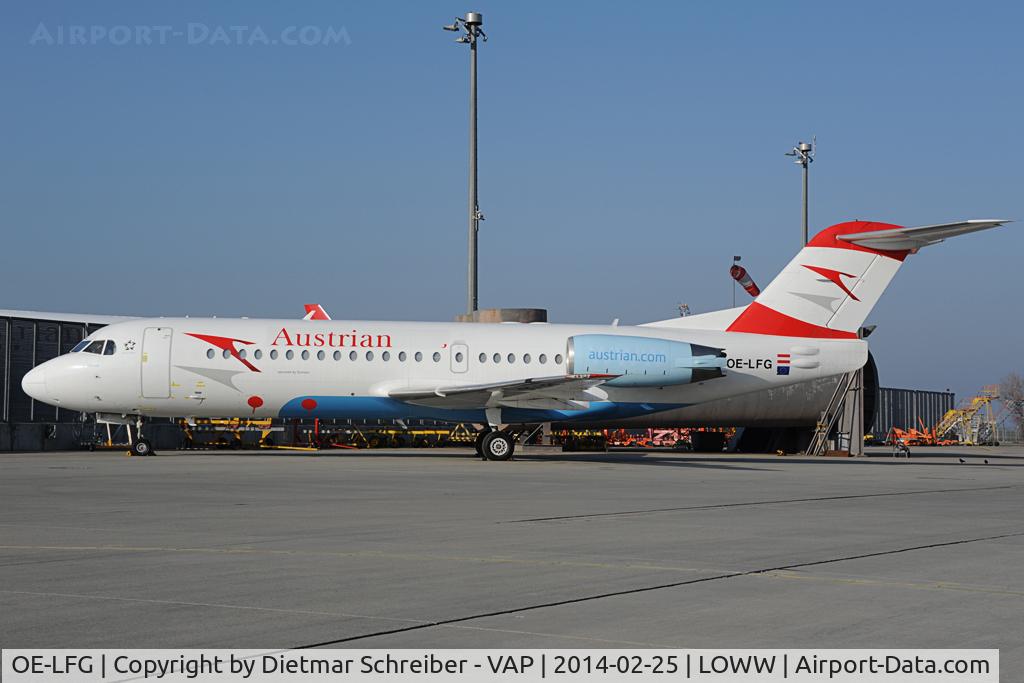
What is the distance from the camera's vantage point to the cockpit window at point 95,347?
32.5 meters

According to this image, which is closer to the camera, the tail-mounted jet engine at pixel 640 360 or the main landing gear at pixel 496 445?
the main landing gear at pixel 496 445

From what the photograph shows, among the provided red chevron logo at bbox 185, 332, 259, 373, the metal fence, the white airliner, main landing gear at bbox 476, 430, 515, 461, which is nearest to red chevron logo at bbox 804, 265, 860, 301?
the white airliner

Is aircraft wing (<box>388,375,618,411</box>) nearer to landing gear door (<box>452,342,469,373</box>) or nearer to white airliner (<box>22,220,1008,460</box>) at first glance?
white airliner (<box>22,220,1008,460</box>)

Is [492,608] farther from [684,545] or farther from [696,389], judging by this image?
[696,389]

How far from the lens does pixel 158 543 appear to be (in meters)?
11.1

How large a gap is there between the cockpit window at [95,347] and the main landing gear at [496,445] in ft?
35.6

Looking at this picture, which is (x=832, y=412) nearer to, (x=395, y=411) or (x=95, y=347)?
(x=395, y=411)

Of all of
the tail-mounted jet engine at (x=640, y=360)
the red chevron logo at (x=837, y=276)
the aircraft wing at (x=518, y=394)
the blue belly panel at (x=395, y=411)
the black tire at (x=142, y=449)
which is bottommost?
the black tire at (x=142, y=449)

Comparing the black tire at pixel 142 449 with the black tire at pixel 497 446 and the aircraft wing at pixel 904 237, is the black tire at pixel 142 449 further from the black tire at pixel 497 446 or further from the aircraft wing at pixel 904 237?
the aircraft wing at pixel 904 237

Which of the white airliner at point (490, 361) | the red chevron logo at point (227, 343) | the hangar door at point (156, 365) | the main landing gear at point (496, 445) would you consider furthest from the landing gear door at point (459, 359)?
the hangar door at point (156, 365)

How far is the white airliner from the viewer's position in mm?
32281

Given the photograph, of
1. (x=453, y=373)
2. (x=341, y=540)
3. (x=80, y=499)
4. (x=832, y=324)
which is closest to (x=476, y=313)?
(x=453, y=373)
